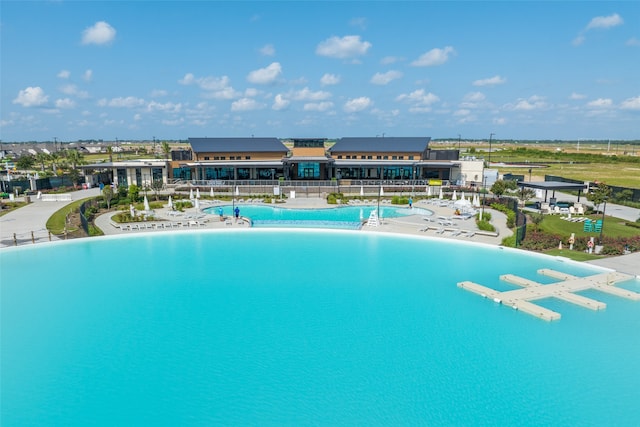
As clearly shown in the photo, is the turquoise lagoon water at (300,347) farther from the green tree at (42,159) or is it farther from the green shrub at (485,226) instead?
the green tree at (42,159)

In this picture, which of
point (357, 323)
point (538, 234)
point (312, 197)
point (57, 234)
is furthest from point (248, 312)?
point (312, 197)

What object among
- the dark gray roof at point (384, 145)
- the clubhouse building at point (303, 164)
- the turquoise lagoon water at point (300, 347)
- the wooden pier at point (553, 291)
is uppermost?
the dark gray roof at point (384, 145)

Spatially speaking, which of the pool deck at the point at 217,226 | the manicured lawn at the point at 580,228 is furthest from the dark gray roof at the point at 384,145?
the manicured lawn at the point at 580,228

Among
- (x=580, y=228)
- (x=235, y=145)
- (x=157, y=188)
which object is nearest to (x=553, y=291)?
(x=580, y=228)

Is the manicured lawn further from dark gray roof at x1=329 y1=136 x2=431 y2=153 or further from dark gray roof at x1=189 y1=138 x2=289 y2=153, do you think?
dark gray roof at x1=189 y1=138 x2=289 y2=153

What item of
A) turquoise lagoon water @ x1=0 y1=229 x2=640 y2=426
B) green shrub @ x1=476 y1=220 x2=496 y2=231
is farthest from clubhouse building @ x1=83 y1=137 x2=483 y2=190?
turquoise lagoon water @ x1=0 y1=229 x2=640 y2=426
